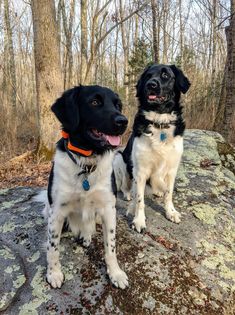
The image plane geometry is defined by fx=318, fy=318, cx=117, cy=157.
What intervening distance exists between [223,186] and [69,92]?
7.91 feet

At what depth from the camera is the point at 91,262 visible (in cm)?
242

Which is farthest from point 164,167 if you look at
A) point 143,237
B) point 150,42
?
point 150,42

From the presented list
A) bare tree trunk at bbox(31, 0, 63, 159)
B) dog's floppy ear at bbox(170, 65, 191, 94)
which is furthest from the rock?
bare tree trunk at bbox(31, 0, 63, 159)

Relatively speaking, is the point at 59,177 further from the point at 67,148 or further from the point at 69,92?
the point at 69,92

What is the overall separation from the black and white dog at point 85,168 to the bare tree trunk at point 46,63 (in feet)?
13.9

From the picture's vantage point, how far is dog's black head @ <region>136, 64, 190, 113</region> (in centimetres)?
308

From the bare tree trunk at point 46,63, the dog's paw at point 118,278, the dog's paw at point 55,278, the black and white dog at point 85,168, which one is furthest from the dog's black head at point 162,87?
the bare tree trunk at point 46,63

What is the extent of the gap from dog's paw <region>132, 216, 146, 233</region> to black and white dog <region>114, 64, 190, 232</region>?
1 centimetres

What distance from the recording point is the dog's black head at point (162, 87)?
3080 millimetres

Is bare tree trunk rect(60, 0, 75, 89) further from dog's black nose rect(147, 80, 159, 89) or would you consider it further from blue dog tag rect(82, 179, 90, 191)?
blue dog tag rect(82, 179, 90, 191)

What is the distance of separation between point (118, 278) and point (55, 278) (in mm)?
440

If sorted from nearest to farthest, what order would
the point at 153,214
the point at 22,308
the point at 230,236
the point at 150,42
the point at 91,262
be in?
the point at 22,308
the point at 91,262
the point at 230,236
the point at 153,214
the point at 150,42

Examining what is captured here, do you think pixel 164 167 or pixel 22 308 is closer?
pixel 22 308

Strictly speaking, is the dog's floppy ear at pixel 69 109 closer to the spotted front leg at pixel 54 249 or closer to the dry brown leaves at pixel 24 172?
the spotted front leg at pixel 54 249
